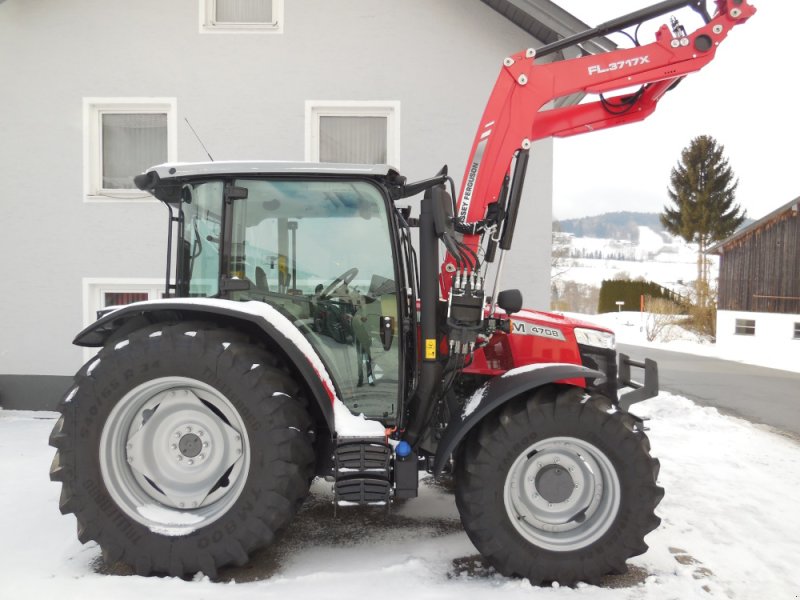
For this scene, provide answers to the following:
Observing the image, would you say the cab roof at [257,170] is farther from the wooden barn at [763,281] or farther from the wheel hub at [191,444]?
the wooden barn at [763,281]

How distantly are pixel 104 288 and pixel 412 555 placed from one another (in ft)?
16.9

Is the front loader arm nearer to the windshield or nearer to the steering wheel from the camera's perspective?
the steering wheel

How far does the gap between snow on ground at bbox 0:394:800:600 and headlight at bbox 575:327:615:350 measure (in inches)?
45.5

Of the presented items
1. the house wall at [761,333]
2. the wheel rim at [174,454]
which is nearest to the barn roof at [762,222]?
the house wall at [761,333]

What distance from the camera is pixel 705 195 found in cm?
3050

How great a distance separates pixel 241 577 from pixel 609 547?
1771mm

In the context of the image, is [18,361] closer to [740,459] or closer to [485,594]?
[485,594]

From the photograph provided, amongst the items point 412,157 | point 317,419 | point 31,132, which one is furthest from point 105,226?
point 317,419

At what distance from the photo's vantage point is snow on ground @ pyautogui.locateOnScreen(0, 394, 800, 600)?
244cm

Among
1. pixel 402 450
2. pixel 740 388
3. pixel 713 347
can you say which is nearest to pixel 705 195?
pixel 713 347

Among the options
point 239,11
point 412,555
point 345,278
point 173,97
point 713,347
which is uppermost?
point 239,11

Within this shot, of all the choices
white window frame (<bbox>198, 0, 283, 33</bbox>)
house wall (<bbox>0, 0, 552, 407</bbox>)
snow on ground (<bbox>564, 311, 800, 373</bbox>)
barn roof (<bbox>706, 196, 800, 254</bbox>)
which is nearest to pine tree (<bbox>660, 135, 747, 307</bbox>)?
snow on ground (<bbox>564, 311, 800, 373</bbox>)

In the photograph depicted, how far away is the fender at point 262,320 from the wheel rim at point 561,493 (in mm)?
987

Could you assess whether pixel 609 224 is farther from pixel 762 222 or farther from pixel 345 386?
pixel 345 386
